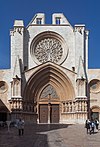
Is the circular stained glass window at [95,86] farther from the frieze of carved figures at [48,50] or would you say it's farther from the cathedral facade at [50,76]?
the frieze of carved figures at [48,50]

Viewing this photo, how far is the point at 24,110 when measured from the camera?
48312 millimetres

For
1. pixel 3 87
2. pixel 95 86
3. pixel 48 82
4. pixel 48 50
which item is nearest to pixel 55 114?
pixel 48 82

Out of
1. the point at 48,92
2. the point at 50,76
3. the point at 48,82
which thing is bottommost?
the point at 48,92

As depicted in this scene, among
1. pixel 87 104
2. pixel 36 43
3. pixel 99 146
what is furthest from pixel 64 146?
pixel 36 43

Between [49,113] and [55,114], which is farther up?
[49,113]

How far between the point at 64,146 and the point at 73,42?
106ft

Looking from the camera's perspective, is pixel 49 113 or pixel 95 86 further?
pixel 49 113

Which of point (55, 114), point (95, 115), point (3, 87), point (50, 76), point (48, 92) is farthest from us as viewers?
point (55, 114)

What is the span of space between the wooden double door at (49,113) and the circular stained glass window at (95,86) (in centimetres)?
519

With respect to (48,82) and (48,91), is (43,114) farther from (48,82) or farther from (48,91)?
(48,82)

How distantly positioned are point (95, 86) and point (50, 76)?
239 inches

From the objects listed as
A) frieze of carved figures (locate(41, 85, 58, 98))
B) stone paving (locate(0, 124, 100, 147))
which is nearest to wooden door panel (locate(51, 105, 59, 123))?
frieze of carved figures (locate(41, 85, 58, 98))

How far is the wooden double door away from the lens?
1972 inches

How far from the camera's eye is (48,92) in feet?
164
